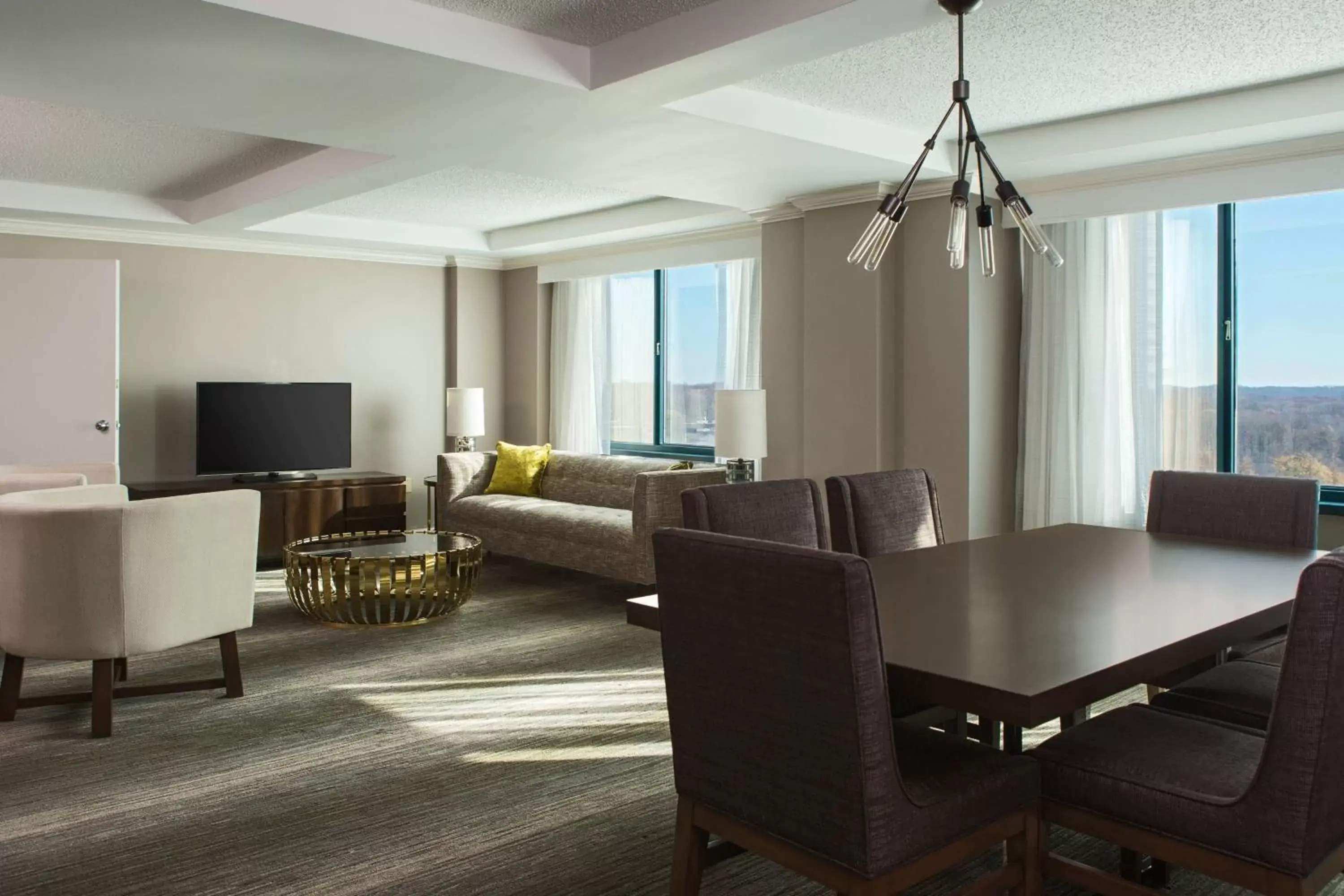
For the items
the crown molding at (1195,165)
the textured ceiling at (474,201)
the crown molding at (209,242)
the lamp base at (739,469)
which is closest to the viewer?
the crown molding at (1195,165)

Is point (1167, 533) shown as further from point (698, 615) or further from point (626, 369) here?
point (626, 369)

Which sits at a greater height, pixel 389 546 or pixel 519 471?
pixel 519 471

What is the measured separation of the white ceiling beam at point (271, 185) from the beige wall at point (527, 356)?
2.45 meters

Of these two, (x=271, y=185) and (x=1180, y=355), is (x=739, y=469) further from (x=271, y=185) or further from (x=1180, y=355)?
(x=271, y=185)

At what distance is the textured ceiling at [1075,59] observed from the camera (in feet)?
10.9

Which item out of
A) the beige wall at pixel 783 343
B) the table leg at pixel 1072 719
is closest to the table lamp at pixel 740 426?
the beige wall at pixel 783 343

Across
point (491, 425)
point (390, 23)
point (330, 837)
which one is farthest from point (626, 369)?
point (330, 837)

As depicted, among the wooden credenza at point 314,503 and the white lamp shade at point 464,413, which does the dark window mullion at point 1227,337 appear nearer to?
the white lamp shade at point 464,413

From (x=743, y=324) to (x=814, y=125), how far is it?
274 cm

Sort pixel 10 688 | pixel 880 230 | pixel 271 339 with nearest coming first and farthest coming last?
pixel 880 230, pixel 10 688, pixel 271 339

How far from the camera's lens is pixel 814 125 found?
4.44 meters

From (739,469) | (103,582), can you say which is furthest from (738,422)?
(103,582)

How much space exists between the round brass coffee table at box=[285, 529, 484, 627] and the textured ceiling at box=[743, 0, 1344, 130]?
2.67m

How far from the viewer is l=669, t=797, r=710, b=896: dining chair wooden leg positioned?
2053 millimetres
